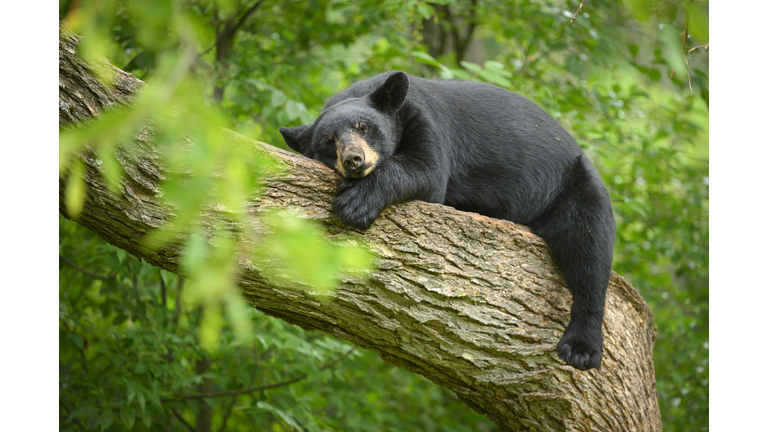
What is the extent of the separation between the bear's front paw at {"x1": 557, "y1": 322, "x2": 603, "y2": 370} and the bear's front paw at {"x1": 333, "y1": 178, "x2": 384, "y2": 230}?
1.11 m

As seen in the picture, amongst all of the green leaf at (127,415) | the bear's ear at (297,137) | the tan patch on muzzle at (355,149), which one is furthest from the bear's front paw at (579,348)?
the green leaf at (127,415)

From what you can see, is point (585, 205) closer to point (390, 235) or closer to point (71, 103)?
point (390, 235)

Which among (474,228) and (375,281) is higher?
(474,228)

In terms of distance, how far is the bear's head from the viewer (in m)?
2.85

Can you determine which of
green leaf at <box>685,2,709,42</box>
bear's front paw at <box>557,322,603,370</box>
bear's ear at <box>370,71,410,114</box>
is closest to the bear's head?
bear's ear at <box>370,71,410,114</box>

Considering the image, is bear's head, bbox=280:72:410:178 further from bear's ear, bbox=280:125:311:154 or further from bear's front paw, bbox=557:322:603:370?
bear's front paw, bbox=557:322:603:370

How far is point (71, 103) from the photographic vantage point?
6.31ft

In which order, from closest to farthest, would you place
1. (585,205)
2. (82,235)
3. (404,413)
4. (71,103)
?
(71,103) < (585,205) < (82,235) < (404,413)

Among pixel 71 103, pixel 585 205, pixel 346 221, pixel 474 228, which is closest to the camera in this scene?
pixel 71 103

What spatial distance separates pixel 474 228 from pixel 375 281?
0.59m

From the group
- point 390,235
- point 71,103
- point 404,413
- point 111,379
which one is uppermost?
point 71,103

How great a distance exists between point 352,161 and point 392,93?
68 cm

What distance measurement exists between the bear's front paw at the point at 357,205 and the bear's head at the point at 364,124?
34cm

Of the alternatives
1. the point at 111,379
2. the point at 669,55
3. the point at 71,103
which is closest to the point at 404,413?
the point at 111,379
